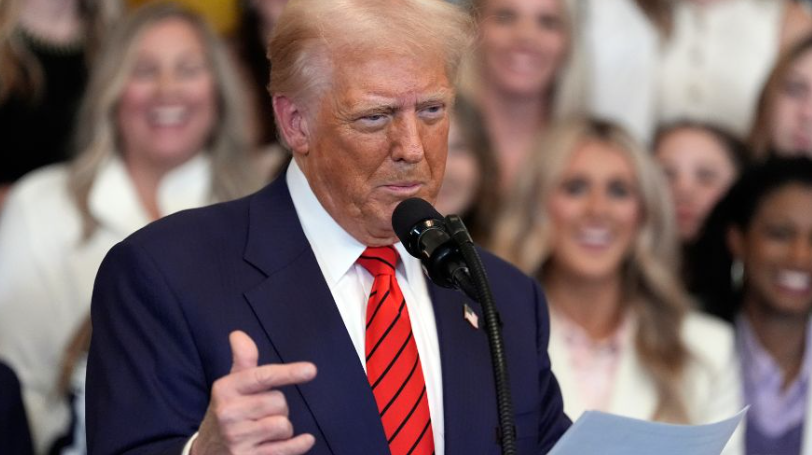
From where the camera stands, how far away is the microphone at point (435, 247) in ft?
5.77

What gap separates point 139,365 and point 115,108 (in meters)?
2.27

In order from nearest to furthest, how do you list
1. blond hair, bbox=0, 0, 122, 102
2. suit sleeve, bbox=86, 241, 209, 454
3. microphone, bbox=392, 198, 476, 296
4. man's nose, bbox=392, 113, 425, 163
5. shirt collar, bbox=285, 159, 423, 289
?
1. microphone, bbox=392, 198, 476, 296
2. suit sleeve, bbox=86, 241, 209, 454
3. man's nose, bbox=392, 113, 425, 163
4. shirt collar, bbox=285, 159, 423, 289
5. blond hair, bbox=0, 0, 122, 102

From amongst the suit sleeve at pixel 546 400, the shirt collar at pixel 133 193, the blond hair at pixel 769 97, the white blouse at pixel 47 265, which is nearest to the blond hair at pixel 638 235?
the blond hair at pixel 769 97

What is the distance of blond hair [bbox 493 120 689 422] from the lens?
401cm

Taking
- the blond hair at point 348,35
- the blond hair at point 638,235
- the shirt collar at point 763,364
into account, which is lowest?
the shirt collar at point 763,364

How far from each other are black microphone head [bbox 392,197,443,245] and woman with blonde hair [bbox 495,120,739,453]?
201 centimetres

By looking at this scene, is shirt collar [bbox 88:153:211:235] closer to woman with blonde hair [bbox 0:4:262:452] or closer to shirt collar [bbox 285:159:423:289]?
woman with blonde hair [bbox 0:4:262:452]

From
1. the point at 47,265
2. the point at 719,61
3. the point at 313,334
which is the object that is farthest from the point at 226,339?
the point at 719,61

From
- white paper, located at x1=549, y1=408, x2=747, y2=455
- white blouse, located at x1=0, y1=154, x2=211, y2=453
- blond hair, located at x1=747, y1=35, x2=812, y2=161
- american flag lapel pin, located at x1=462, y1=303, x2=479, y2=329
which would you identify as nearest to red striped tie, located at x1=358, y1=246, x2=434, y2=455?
american flag lapel pin, located at x1=462, y1=303, x2=479, y2=329

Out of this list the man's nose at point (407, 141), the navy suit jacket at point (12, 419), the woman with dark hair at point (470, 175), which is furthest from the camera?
the woman with dark hair at point (470, 175)

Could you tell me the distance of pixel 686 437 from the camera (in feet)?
6.14

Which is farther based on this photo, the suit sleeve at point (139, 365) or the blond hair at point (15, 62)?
the blond hair at point (15, 62)

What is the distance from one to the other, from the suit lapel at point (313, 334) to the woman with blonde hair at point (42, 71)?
222 cm

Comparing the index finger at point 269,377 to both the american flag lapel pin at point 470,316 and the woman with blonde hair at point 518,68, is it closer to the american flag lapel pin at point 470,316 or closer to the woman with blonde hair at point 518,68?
the american flag lapel pin at point 470,316
